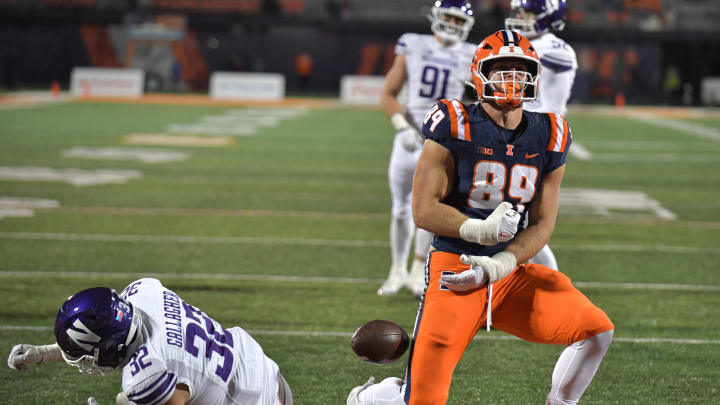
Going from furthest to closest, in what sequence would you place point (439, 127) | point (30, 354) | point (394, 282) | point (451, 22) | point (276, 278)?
point (276, 278)
point (394, 282)
point (451, 22)
point (439, 127)
point (30, 354)

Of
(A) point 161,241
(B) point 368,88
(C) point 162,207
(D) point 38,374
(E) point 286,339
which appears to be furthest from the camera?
(B) point 368,88

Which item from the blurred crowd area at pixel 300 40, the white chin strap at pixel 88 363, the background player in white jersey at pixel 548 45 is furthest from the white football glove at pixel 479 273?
the blurred crowd area at pixel 300 40

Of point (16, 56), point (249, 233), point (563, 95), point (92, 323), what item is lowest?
point (16, 56)

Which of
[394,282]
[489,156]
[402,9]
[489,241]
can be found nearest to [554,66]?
[394,282]

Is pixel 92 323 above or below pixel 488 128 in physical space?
below

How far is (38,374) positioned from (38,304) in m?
1.34

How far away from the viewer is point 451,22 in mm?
6137

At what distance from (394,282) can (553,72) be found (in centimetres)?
187

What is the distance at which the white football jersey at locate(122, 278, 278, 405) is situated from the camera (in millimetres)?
3002

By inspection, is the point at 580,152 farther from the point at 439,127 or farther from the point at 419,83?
the point at 439,127

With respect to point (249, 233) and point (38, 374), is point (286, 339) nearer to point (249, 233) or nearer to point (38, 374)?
point (38, 374)

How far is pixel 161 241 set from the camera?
802cm

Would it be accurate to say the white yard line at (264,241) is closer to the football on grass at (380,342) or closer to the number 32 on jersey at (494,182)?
the football on grass at (380,342)

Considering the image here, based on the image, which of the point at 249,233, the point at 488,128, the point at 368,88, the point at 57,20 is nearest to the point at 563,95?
the point at 488,128
